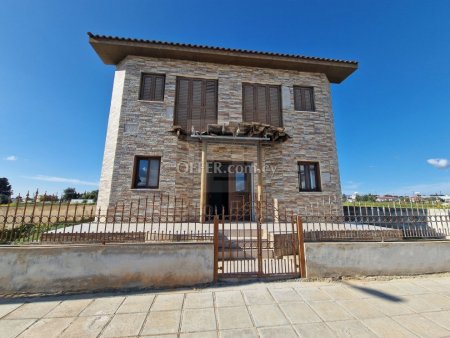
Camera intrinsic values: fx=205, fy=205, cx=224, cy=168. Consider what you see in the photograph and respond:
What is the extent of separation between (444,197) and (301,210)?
4615 millimetres

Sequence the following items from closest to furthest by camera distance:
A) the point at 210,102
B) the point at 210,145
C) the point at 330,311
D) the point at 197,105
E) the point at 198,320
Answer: the point at 198,320, the point at 330,311, the point at 210,145, the point at 197,105, the point at 210,102

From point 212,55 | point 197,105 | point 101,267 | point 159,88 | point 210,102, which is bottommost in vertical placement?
point 101,267

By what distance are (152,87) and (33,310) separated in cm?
849

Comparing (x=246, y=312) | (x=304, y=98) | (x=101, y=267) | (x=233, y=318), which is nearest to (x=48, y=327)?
(x=101, y=267)

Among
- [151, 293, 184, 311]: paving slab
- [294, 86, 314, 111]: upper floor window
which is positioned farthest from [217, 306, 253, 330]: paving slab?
[294, 86, 314, 111]: upper floor window

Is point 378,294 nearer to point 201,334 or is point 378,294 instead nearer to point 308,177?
point 201,334

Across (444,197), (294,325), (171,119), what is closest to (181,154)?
(171,119)

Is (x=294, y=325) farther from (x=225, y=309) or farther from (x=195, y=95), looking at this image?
(x=195, y=95)

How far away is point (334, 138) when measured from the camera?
32.7ft

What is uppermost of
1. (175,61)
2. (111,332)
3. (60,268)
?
(175,61)

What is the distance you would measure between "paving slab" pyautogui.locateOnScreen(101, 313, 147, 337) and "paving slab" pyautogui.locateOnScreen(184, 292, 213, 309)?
26.4 inches

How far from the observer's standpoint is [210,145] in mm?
9008

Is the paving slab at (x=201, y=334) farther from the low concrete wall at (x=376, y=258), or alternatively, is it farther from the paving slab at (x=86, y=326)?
the low concrete wall at (x=376, y=258)

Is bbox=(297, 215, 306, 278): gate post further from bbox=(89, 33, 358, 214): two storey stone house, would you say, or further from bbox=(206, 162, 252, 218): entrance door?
bbox=(206, 162, 252, 218): entrance door
